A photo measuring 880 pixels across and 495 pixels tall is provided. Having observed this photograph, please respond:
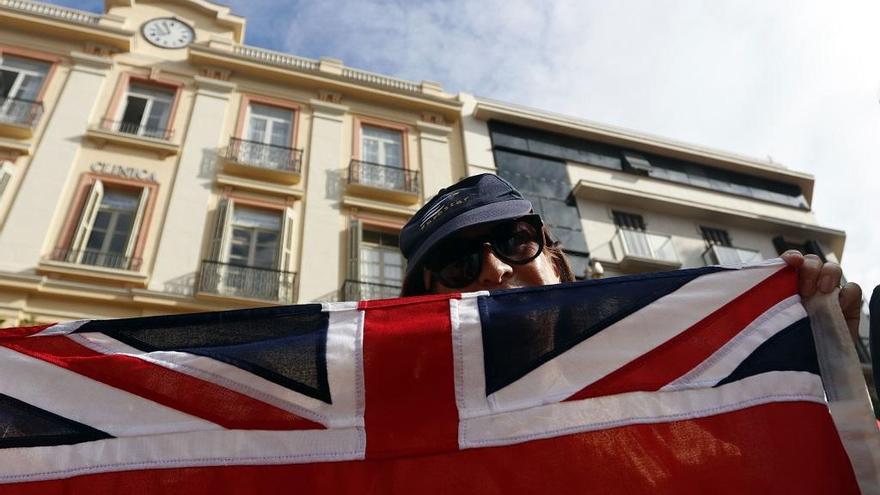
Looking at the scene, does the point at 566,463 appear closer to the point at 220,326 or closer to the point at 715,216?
the point at 220,326

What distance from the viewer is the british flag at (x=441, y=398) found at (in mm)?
1516

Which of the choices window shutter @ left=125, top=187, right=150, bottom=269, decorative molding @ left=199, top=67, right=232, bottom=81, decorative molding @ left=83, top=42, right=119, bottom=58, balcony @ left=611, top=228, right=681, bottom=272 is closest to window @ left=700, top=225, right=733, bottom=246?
balcony @ left=611, top=228, right=681, bottom=272

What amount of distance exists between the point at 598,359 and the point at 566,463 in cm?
35

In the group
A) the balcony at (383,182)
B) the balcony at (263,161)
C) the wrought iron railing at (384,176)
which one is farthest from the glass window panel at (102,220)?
the wrought iron railing at (384,176)

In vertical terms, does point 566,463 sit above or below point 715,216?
below

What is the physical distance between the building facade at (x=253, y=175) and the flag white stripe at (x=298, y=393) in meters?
7.64

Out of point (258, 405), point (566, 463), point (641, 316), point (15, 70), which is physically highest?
point (15, 70)

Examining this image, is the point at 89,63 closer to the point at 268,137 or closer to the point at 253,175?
the point at 268,137

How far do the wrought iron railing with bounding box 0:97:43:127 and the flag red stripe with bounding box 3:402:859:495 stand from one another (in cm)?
1122

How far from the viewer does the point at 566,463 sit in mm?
1507

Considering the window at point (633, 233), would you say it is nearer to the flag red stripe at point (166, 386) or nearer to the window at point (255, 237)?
the window at point (255, 237)

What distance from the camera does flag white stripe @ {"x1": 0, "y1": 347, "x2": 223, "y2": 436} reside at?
5.32ft

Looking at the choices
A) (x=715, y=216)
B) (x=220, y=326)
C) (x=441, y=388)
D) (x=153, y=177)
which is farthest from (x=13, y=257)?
(x=715, y=216)

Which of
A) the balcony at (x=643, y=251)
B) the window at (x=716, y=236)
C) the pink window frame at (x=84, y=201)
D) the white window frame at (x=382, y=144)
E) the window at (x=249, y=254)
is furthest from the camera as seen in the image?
the window at (x=716, y=236)
